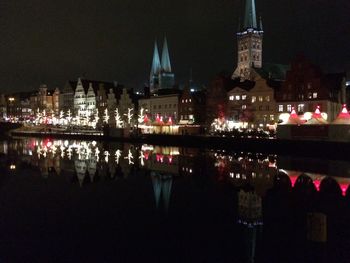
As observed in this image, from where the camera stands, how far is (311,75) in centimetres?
5634

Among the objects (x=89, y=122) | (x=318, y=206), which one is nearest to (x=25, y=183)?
(x=318, y=206)

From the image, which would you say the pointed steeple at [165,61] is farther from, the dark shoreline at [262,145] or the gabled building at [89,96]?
the dark shoreline at [262,145]

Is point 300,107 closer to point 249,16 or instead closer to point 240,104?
point 240,104

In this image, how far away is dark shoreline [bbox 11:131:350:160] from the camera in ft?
113

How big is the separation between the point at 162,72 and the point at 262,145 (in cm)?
8892

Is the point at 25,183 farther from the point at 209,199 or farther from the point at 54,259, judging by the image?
the point at 54,259

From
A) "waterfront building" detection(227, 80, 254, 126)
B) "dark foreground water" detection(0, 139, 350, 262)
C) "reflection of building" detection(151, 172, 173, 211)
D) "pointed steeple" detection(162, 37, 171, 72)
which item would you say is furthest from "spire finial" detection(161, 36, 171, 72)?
"reflection of building" detection(151, 172, 173, 211)

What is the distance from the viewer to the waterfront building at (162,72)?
4970 inches

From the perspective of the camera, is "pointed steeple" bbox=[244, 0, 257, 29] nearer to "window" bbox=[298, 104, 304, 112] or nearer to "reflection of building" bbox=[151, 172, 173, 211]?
"window" bbox=[298, 104, 304, 112]

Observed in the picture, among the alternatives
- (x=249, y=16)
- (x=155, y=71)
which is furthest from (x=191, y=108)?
(x=249, y=16)

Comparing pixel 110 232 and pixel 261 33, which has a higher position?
pixel 261 33

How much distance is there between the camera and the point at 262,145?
135 ft

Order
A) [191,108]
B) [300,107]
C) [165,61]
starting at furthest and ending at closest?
[165,61], [191,108], [300,107]

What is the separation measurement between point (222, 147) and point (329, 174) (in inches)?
810
